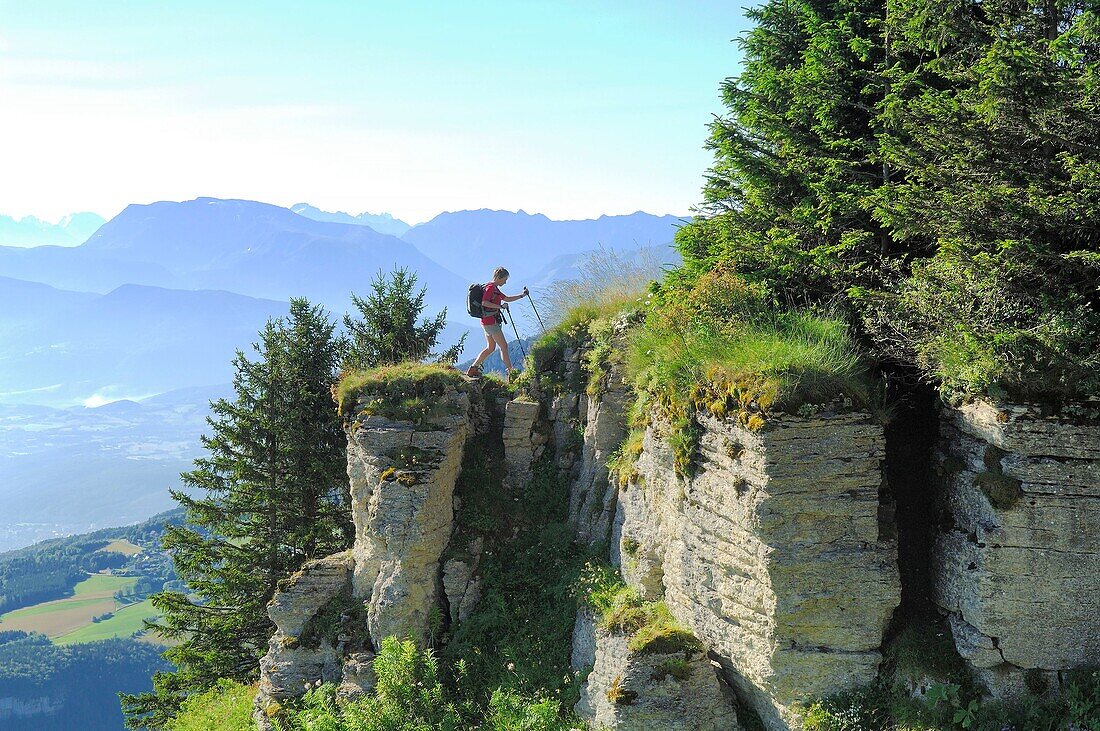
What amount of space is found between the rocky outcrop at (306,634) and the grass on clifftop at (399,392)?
338cm

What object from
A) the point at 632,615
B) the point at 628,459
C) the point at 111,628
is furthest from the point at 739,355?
the point at 111,628

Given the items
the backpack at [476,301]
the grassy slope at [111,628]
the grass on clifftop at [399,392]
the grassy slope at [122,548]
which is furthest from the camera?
the grassy slope at [122,548]

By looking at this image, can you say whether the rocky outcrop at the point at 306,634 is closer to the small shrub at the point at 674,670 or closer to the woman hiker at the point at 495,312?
the woman hiker at the point at 495,312

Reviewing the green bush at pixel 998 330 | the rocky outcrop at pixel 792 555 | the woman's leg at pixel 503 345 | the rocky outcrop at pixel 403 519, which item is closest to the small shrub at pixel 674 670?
the rocky outcrop at pixel 792 555

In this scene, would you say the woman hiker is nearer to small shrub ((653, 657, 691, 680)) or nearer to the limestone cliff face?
the limestone cliff face

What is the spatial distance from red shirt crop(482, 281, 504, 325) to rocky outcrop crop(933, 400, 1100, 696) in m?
11.3

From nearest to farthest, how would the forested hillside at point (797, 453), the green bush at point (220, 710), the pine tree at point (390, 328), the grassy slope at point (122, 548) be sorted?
the forested hillside at point (797, 453)
the green bush at point (220, 710)
the pine tree at point (390, 328)
the grassy slope at point (122, 548)

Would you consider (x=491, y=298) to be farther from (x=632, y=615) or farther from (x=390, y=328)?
Answer: (x=632, y=615)

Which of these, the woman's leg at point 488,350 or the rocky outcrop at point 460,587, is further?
the woman's leg at point 488,350

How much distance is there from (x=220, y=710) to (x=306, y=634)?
14.6 feet

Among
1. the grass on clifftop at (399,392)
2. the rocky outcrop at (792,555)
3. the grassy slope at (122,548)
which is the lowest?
the grassy slope at (122,548)

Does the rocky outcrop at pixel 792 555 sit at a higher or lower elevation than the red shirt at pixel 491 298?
lower

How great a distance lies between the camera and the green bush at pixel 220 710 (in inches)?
706

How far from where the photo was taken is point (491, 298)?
62.6 ft
